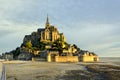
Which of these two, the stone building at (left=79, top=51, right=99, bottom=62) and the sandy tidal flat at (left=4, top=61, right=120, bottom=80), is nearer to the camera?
the sandy tidal flat at (left=4, top=61, right=120, bottom=80)

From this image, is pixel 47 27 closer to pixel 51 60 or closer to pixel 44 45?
pixel 44 45

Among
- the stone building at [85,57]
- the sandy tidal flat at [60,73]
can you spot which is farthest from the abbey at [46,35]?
the sandy tidal flat at [60,73]

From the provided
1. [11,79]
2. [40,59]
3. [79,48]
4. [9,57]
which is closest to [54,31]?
[79,48]

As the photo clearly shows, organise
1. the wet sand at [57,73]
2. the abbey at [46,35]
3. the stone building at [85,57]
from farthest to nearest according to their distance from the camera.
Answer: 1. the abbey at [46,35]
2. the stone building at [85,57]
3. the wet sand at [57,73]

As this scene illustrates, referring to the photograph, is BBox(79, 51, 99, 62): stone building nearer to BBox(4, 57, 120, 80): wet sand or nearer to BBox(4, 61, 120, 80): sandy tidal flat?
BBox(4, 57, 120, 80): wet sand

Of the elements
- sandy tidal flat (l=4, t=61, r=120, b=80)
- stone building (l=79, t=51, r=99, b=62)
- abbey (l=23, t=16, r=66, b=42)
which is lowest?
sandy tidal flat (l=4, t=61, r=120, b=80)

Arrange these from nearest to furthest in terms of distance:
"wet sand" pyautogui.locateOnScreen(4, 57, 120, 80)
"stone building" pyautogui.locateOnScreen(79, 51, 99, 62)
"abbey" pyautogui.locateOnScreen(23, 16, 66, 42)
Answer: "wet sand" pyautogui.locateOnScreen(4, 57, 120, 80), "stone building" pyautogui.locateOnScreen(79, 51, 99, 62), "abbey" pyautogui.locateOnScreen(23, 16, 66, 42)

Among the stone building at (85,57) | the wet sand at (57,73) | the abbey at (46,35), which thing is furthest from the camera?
the abbey at (46,35)

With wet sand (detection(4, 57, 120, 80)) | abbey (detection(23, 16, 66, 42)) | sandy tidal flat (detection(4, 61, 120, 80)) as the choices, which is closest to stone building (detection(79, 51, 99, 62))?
abbey (detection(23, 16, 66, 42))

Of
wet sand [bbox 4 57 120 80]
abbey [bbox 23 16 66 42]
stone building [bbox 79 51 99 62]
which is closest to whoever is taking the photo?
wet sand [bbox 4 57 120 80]

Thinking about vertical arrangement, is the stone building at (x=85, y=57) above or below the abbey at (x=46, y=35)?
below

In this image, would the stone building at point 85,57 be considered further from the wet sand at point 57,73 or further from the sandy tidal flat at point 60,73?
the sandy tidal flat at point 60,73

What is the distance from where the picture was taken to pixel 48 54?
88.9 m

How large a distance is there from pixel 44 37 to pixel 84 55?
26.3 meters
